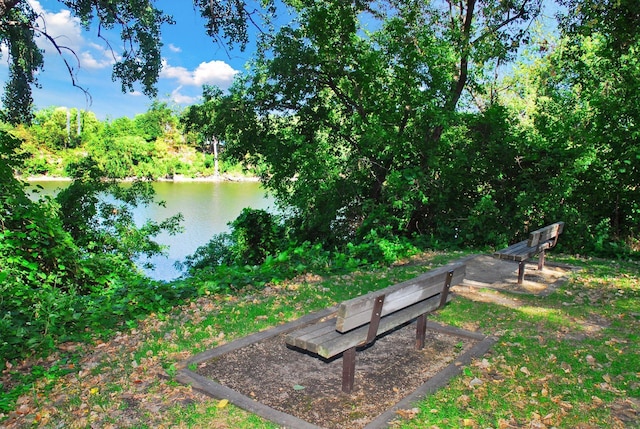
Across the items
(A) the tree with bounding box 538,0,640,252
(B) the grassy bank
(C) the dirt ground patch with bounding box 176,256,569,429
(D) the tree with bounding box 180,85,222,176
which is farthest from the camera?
(D) the tree with bounding box 180,85,222,176

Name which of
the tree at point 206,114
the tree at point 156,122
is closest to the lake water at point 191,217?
the tree at point 206,114

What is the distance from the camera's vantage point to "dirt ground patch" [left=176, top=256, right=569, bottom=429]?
3.24 metres

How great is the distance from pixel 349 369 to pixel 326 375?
42 centimetres

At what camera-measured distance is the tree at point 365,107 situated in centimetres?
1052

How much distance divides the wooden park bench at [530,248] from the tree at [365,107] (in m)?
3.08

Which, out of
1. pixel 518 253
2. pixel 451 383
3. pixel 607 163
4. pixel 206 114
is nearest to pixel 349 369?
pixel 451 383

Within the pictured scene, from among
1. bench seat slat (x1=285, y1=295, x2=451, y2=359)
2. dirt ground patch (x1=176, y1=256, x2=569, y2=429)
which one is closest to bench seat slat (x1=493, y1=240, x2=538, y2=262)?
dirt ground patch (x1=176, y1=256, x2=569, y2=429)

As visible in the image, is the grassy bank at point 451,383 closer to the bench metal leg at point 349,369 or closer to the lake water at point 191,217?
the bench metal leg at point 349,369

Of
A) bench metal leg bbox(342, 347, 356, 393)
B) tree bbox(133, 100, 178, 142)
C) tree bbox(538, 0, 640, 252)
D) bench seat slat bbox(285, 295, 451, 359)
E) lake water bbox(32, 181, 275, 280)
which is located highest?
tree bbox(133, 100, 178, 142)

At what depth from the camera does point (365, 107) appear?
1171 cm

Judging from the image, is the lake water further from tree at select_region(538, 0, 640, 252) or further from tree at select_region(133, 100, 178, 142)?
tree at select_region(133, 100, 178, 142)

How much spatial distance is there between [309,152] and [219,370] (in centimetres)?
734

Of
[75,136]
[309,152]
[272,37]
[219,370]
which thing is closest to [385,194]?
[309,152]

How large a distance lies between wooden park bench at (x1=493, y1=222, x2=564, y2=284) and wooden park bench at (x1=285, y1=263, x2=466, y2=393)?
266 cm
